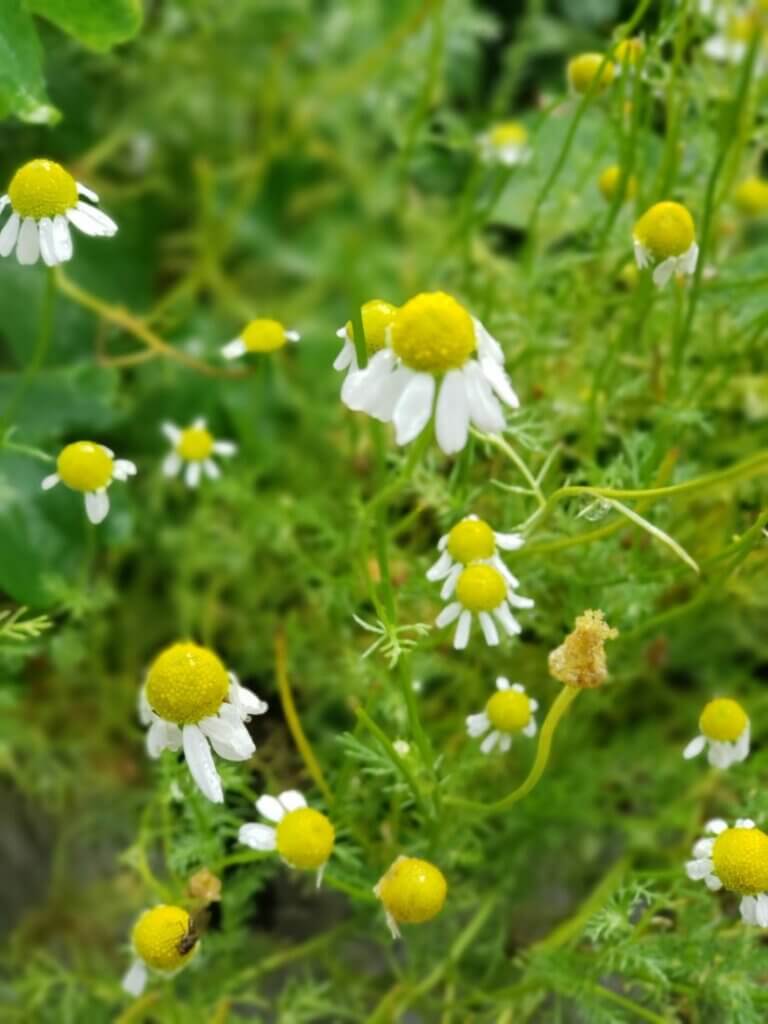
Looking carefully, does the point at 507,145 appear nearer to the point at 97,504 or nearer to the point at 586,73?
the point at 586,73

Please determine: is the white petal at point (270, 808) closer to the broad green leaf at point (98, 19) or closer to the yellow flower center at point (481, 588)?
the yellow flower center at point (481, 588)

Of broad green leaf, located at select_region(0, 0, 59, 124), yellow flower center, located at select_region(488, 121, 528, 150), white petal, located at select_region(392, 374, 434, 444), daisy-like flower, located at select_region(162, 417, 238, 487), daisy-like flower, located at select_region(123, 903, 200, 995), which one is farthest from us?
yellow flower center, located at select_region(488, 121, 528, 150)

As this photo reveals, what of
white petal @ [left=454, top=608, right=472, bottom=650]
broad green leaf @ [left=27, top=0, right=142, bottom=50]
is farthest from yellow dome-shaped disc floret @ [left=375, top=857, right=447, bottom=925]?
broad green leaf @ [left=27, top=0, right=142, bottom=50]

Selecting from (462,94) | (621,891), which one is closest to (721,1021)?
(621,891)

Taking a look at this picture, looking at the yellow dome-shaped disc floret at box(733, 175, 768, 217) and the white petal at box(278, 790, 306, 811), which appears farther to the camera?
the yellow dome-shaped disc floret at box(733, 175, 768, 217)

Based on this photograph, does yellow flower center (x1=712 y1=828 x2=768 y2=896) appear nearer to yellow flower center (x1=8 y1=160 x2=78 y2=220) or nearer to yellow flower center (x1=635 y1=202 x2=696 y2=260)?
yellow flower center (x1=635 y1=202 x2=696 y2=260)

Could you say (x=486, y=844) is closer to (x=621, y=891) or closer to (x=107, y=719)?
(x=621, y=891)

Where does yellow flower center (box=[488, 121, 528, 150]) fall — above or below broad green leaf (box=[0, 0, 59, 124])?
below
